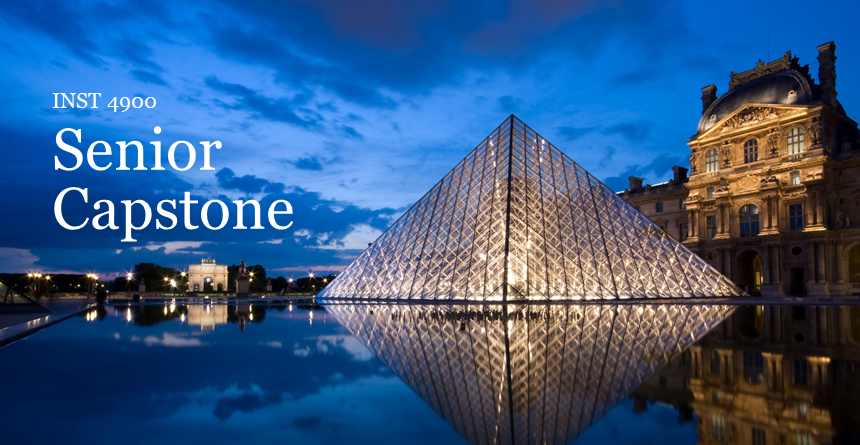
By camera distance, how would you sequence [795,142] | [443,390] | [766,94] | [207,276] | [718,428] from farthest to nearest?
[207,276] → [766,94] → [795,142] → [443,390] → [718,428]

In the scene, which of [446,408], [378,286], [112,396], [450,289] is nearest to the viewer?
[446,408]

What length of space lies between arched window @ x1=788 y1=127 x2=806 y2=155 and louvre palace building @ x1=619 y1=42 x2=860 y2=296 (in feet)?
0.18

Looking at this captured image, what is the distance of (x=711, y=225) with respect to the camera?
140 ft

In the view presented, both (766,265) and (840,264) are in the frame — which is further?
(766,265)

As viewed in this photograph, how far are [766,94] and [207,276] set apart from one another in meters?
89.1

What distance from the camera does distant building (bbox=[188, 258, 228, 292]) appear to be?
99.2 metres

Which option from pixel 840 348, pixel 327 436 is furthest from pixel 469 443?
pixel 840 348

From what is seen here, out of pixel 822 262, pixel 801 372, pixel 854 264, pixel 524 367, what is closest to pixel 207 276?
pixel 822 262

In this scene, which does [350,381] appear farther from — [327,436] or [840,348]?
[840,348]

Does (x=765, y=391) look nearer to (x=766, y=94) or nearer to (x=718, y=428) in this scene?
(x=718, y=428)

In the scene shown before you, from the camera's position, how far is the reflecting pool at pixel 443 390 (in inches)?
149

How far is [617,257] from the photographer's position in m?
26.3

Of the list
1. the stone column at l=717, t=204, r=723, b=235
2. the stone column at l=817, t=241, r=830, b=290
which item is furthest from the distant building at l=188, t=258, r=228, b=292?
the stone column at l=817, t=241, r=830, b=290

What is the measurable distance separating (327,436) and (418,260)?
928 inches
